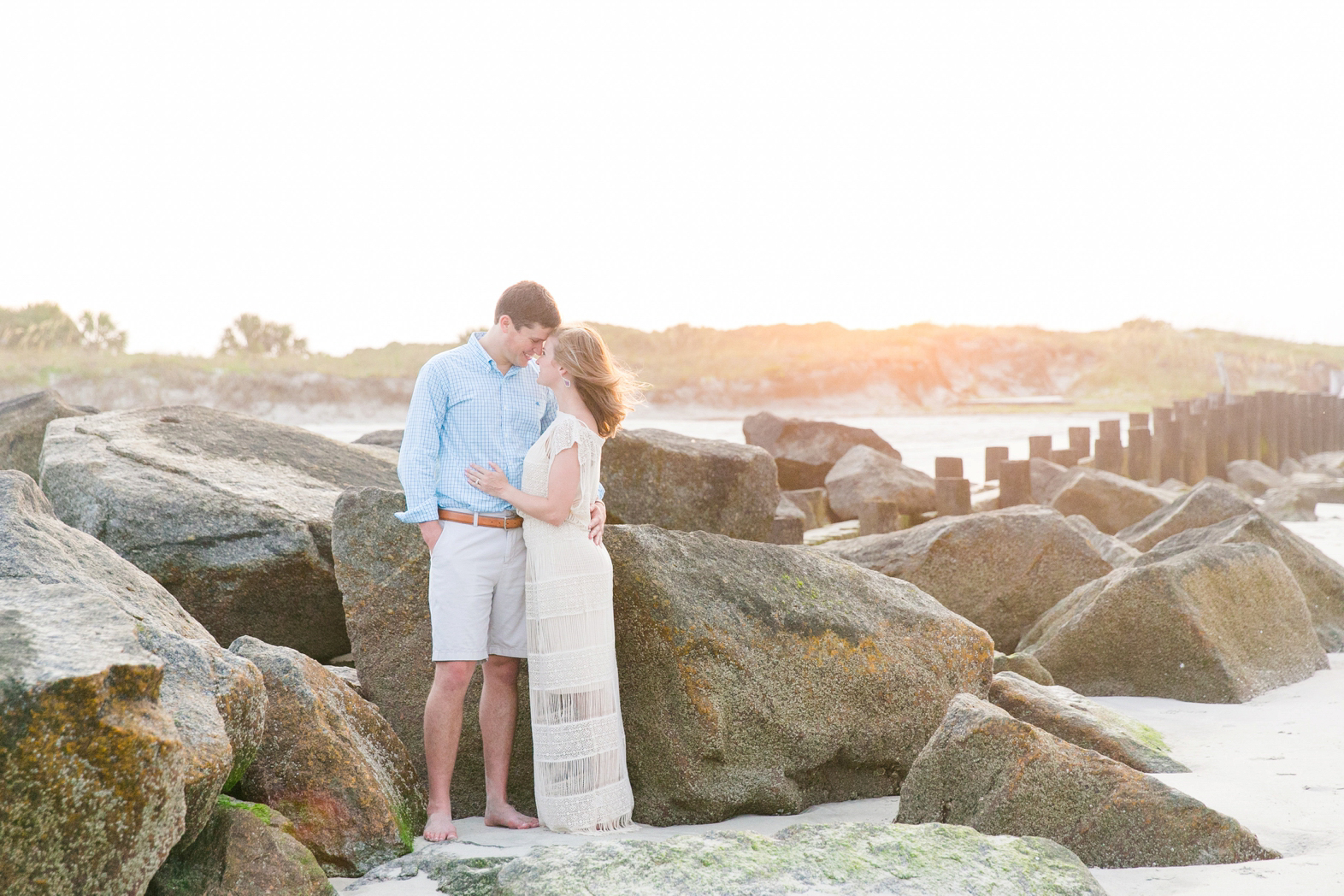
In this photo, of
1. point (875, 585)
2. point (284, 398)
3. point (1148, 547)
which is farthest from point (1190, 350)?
point (875, 585)

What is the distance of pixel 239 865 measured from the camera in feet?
9.96

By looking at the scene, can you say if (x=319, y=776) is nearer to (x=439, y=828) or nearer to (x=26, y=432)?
(x=439, y=828)

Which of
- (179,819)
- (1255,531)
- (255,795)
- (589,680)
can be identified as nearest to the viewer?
(179,819)

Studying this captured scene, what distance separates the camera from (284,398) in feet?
129

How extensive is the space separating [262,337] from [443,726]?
51.7 meters

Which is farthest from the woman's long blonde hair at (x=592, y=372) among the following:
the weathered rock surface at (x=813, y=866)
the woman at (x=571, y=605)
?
the weathered rock surface at (x=813, y=866)

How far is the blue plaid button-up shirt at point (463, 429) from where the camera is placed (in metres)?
4.24

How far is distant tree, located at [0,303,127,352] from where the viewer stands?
4350 centimetres

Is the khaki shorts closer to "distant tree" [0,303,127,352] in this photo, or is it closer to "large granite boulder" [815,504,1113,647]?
"large granite boulder" [815,504,1113,647]

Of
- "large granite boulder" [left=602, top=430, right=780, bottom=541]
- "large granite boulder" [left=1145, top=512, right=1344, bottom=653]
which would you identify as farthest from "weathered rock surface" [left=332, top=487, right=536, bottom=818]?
"large granite boulder" [left=1145, top=512, right=1344, bottom=653]

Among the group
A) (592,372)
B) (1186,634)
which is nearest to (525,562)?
(592,372)

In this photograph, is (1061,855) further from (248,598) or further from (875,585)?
(248,598)

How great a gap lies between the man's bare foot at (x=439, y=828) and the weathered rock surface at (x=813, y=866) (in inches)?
22.3

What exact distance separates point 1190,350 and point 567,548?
6104cm
